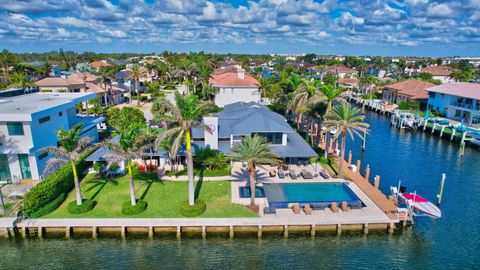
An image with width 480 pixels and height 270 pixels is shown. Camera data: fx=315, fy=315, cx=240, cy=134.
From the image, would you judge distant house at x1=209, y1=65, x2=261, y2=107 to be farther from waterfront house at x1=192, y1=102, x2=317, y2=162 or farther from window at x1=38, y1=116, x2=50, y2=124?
window at x1=38, y1=116, x2=50, y2=124

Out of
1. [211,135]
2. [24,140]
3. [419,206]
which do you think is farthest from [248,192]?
[24,140]

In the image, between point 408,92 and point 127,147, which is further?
point 408,92

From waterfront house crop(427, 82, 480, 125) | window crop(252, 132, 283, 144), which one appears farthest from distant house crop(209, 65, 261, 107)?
waterfront house crop(427, 82, 480, 125)

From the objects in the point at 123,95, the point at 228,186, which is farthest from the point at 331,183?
the point at 123,95

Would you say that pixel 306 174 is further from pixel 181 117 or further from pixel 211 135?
pixel 181 117

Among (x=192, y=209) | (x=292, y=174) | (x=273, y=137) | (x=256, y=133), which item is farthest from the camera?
(x=273, y=137)

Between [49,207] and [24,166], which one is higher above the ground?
[24,166]

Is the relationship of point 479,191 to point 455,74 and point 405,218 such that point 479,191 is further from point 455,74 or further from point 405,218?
point 455,74
